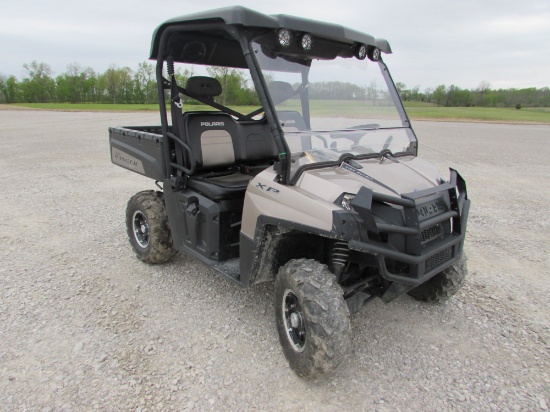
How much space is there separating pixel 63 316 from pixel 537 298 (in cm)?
423

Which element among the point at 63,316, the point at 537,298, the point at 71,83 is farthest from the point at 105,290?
the point at 71,83

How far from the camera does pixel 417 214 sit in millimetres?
2559

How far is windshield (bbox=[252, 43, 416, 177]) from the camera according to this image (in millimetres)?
2998

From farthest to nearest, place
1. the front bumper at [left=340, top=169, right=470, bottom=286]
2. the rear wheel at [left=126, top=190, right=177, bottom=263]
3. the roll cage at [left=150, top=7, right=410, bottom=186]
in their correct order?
1. the rear wheel at [left=126, top=190, right=177, bottom=263]
2. the roll cage at [left=150, top=7, right=410, bottom=186]
3. the front bumper at [left=340, top=169, right=470, bottom=286]

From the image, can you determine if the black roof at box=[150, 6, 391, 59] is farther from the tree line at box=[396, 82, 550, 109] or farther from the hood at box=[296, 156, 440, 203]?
the tree line at box=[396, 82, 550, 109]

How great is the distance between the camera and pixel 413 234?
99.3 inches

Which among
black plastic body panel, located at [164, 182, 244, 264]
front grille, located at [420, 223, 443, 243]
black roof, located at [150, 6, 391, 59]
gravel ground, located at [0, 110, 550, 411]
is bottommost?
gravel ground, located at [0, 110, 550, 411]

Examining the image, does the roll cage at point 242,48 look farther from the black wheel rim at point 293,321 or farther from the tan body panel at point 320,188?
the black wheel rim at point 293,321

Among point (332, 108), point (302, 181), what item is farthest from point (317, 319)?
point (332, 108)

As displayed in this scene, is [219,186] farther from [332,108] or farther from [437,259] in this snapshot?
[437,259]

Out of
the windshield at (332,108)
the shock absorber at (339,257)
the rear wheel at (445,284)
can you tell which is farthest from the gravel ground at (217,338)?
the windshield at (332,108)

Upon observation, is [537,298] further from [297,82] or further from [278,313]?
[297,82]

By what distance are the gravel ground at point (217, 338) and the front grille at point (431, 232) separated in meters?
0.92

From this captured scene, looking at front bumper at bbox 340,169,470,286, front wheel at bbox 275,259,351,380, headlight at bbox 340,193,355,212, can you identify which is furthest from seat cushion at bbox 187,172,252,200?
front bumper at bbox 340,169,470,286
